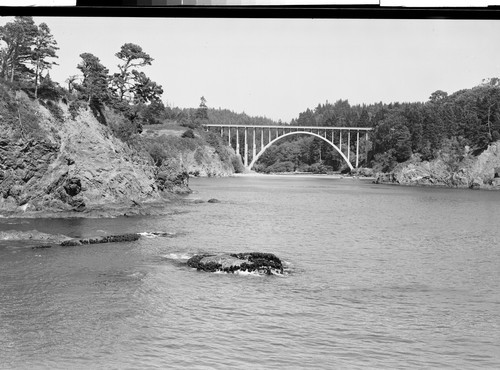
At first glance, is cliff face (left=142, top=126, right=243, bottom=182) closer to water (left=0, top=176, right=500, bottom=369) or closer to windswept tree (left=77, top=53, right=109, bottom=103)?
windswept tree (left=77, top=53, right=109, bottom=103)

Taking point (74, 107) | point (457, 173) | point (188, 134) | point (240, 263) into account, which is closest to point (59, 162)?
point (74, 107)

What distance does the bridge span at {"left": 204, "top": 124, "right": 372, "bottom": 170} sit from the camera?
1611cm

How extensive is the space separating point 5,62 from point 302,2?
672 inches

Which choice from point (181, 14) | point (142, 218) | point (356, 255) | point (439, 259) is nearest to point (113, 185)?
point (142, 218)

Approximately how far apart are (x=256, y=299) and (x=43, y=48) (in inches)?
427

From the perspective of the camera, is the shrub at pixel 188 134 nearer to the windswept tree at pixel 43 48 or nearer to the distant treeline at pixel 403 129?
the distant treeline at pixel 403 129

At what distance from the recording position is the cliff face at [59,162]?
19.1 m

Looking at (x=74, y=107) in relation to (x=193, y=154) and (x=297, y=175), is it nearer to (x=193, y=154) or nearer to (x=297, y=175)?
(x=193, y=154)

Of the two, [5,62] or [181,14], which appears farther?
[5,62]

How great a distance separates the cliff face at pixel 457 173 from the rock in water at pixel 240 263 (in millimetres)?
22897

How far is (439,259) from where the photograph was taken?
15.1 m

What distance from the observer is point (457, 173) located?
37.4 meters

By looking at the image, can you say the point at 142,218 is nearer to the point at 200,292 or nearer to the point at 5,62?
the point at 5,62

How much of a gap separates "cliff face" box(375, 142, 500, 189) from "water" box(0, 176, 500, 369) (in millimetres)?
17543
